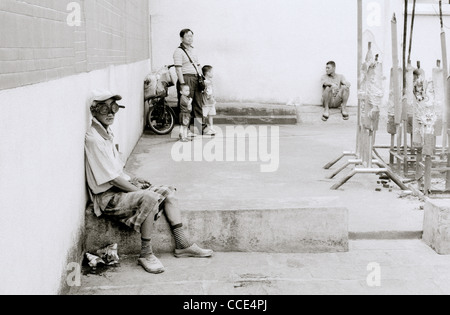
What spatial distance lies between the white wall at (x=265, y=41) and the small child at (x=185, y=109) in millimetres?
3028

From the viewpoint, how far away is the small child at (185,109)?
10.5m

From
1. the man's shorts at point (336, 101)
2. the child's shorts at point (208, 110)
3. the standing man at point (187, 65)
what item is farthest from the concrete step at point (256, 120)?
the standing man at point (187, 65)

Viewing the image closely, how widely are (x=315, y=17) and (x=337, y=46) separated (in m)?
0.77

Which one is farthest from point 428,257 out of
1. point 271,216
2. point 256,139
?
point 256,139

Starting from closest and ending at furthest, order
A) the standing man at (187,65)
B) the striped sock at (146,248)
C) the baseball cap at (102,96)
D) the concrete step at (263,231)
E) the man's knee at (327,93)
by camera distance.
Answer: the striped sock at (146,248)
the baseball cap at (102,96)
the concrete step at (263,231)
the standing man at (187,65)
the man's knee at (327,93)

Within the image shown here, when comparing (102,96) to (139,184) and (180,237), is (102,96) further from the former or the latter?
(180,237)

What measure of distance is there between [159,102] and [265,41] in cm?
324

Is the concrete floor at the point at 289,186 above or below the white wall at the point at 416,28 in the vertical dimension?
below

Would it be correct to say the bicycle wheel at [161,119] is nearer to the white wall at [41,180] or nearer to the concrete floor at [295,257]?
the concrete floor at [295,257]

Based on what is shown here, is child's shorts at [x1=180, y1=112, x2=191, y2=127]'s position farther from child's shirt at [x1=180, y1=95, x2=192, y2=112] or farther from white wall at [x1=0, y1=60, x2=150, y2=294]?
white wall at [x1=0, y1=60, x2=150, y2=294]

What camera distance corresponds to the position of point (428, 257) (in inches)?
215

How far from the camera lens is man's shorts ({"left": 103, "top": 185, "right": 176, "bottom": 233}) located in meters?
5.12

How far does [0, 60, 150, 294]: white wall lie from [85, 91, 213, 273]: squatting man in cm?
10
